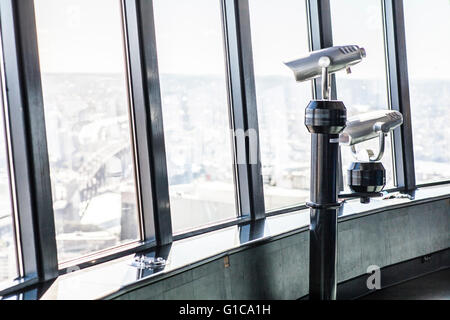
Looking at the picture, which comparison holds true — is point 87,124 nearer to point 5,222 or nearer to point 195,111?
point 5,222

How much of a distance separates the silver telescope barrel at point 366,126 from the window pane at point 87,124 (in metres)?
1.12

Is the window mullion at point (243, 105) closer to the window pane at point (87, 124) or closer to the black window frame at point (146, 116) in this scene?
the black window frame at point (146, 116)

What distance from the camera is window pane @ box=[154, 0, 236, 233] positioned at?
3.04 m

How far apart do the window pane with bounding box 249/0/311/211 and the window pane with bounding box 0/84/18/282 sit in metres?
1.72

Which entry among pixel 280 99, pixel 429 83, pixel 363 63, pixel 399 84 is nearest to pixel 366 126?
pixel 280 99

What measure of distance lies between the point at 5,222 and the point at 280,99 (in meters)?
2.01

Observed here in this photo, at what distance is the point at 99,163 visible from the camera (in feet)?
8.78

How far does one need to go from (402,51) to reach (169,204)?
247 cm

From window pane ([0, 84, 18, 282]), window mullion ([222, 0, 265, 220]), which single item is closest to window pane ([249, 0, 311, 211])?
window mullion ([222, 0, 265, 220])

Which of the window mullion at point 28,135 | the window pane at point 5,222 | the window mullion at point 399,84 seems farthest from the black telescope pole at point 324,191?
the window mullion at point 399,84

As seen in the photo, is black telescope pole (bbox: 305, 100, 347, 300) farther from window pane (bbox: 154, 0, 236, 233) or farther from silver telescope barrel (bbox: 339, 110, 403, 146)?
window pane (bbox: 154, 0, 236, 233)

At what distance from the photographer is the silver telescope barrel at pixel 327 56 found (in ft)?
8.57

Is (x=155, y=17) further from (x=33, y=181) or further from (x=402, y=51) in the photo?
(x=402, y=51)

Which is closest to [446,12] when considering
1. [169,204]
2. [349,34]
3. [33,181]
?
[349,34]
